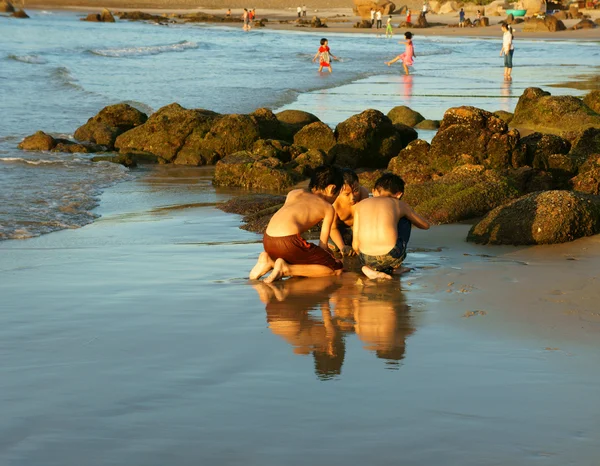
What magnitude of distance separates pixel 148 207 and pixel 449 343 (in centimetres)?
735

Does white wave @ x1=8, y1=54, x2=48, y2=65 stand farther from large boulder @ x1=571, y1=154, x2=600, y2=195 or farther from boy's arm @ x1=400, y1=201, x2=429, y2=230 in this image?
boy's arm @ x1=400, y1=201, x2=429, y2=230

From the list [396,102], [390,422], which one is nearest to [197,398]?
[390,422]

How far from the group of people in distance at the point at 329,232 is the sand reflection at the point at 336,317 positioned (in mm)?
130

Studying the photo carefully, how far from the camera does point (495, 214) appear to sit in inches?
366

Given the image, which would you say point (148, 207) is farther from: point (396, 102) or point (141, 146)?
point (396, 102)

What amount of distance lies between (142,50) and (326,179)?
43.6m

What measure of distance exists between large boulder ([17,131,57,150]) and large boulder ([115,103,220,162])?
133 cm

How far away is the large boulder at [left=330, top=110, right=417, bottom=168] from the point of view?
49.9 ft

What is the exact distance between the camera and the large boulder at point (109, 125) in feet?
58.3

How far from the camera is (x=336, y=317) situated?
6691 millimetres

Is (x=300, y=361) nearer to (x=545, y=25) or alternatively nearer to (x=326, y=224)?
(x=326, y=224)

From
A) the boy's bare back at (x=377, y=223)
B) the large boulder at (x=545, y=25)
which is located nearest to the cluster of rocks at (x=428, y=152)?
the boy's bare back at (x=377, y=223)

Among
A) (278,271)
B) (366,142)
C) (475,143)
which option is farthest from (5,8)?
(278,271)

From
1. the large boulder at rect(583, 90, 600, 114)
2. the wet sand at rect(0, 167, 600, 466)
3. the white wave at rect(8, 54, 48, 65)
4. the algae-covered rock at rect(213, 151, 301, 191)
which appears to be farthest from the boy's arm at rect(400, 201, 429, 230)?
the white wave at rect(8, 54, 48, 65)
